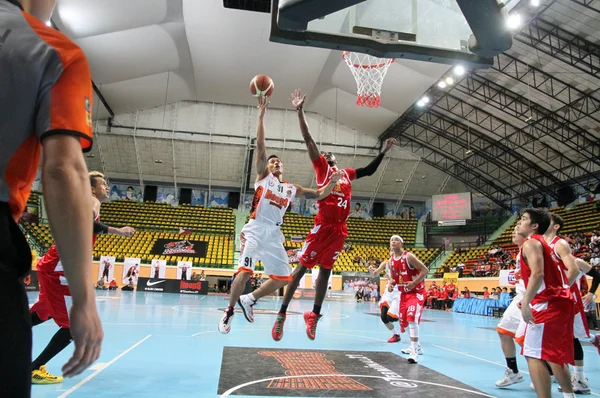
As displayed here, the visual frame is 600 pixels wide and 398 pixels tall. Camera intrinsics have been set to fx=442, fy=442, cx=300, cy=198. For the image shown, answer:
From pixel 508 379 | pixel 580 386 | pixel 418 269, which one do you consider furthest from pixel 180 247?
pixel 580 386

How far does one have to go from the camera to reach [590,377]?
6512 millimetres

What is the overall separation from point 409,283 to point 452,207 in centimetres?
2527

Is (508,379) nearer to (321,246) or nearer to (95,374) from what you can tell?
(321,246)

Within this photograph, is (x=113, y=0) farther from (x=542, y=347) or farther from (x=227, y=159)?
(x=542, y=347)

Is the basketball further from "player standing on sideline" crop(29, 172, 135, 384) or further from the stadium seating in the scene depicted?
the stadium seating

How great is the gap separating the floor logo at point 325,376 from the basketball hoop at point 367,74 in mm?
9277

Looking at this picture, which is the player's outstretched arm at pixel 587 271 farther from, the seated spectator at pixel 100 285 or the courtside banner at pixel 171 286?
the seated spectator at pixel 100 285

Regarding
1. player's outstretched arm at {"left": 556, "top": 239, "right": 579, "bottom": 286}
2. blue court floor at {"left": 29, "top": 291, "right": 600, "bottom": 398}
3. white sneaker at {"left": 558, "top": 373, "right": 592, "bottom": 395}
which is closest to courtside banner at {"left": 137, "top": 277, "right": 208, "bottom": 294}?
blue court floor at {"left": 29, "top": 291, "right": 600, "bottom": 398}

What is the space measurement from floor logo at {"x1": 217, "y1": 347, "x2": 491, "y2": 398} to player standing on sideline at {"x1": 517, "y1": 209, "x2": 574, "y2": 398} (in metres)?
0.96

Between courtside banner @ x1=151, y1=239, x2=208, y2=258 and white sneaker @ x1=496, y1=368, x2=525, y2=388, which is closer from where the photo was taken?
white sneaker @ x1=496, y1=368, x2=525, y2=388

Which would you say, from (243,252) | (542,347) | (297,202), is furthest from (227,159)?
(542,347)

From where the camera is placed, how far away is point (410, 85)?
2456 centimetres

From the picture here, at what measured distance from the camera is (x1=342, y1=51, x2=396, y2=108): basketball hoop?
44.9 feet

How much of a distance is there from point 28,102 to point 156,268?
26292mm
